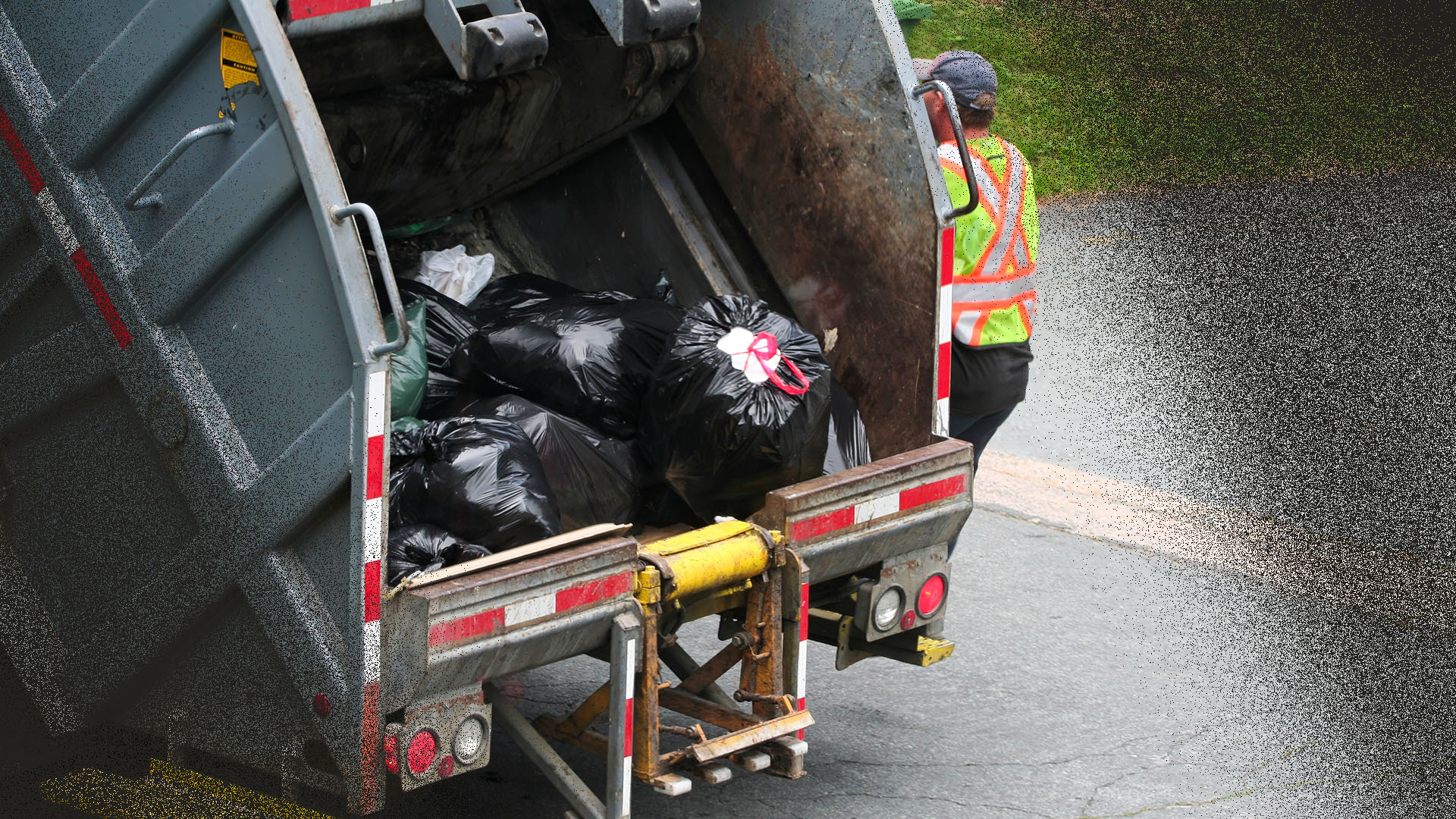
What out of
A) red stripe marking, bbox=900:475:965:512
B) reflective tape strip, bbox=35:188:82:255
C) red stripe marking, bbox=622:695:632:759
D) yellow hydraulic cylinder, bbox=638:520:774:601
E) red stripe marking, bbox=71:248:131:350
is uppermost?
reflective tape strip, bbox=35:188:82:255

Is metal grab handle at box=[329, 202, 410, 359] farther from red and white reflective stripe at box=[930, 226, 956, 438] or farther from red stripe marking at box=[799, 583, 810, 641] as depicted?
red and white reflective stripe at box=[930, 226, 956, 438]

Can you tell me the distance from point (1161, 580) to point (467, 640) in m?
3.20

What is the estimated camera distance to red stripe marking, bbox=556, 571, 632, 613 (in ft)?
10.4

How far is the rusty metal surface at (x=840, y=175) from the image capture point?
408cm

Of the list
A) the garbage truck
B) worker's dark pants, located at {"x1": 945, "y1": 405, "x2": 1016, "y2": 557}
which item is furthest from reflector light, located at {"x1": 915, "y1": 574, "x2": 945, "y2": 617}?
worker's dark pants, located at {"x1": 945, "y1": 405, "x2": 1016, "y2": 557}

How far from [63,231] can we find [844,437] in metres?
1.91

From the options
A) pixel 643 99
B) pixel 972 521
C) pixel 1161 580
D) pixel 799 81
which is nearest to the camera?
pixel 799 81

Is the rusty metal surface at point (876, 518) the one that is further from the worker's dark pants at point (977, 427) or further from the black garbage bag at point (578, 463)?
the worker's dark pants at point (977, 427)

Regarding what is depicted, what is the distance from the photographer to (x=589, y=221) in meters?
4.88

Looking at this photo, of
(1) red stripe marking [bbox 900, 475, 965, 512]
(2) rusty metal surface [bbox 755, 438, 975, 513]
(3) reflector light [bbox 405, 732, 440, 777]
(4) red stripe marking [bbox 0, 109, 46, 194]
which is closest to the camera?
(3) reflector light [bbox 405, 732, 440, 777]

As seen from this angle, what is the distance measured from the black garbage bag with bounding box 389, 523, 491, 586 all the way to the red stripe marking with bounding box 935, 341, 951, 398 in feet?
4.40

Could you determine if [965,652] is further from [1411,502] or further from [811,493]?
[1411,502]

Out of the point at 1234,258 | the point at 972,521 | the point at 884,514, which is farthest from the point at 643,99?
the point at 1234,258

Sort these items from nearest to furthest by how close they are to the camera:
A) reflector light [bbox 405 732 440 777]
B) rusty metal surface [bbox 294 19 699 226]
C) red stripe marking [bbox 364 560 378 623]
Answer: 1. red stripe marking [bbox 364 560 378 623]
2. reflector light [bbox 405 732 440 777]
3. rusty metal surface [bbox 294 19 699 226]
